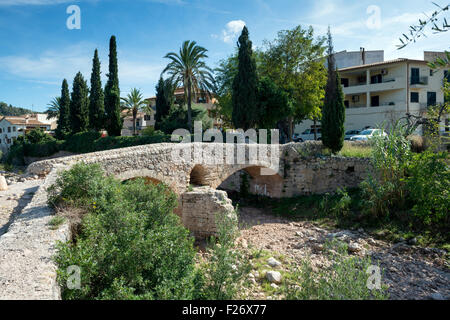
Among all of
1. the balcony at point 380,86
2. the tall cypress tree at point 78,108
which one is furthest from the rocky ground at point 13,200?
the balcony at point 380,86

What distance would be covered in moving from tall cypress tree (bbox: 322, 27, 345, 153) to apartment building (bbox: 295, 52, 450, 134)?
39.2 feet

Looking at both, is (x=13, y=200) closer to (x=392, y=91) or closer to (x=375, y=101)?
(x=392, y=91)

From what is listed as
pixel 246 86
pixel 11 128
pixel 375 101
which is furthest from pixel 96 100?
pixel 11 128

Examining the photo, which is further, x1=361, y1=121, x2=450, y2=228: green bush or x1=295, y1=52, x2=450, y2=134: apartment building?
x1=295, y1=52, x2=450, y2=134: apartment building

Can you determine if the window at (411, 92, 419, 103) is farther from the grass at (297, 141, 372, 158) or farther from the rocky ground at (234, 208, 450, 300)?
the rocky ground at (234, 208, 450, 300)

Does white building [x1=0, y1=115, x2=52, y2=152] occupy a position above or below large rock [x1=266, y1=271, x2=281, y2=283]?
above

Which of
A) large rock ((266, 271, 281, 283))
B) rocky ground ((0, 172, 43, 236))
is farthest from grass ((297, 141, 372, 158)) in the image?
rocky ground ((0, 172, 43, 236))

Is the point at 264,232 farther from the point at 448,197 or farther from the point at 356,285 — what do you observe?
the point at 356,285

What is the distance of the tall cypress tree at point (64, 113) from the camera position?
32188mm

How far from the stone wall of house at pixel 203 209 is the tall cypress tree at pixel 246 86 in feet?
31.9

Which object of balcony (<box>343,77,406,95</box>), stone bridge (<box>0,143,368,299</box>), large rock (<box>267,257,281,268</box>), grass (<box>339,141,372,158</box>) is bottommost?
large rock (<box>267,257,281,268</box>)

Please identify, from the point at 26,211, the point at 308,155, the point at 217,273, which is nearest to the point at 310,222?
the point at 308,155

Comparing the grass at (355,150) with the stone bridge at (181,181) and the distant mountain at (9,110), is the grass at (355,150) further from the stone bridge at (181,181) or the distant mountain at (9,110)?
the distant mountain at (9,110)

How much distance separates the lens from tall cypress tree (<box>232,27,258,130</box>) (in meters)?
19.4
